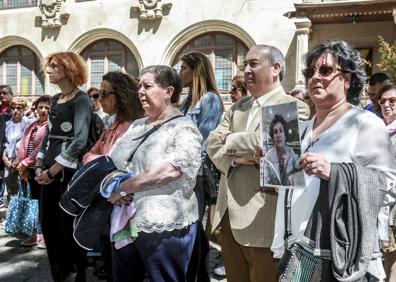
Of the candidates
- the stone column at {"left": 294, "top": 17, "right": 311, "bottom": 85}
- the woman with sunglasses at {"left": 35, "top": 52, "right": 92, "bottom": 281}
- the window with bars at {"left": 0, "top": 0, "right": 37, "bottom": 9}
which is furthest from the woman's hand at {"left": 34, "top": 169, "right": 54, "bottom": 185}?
the window with bars at {"left": 0, "top": 0, "right": 37, "bottom": 9}

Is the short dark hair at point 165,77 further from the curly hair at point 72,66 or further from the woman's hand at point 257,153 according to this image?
the curly hair at point 72,66

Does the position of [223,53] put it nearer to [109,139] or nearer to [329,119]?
[109,139]

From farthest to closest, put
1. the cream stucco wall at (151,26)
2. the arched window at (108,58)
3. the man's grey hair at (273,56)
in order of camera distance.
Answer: the arched window at (108,58)
the cream stucco wall at (151,26)
the man's grey hair at (273,56)

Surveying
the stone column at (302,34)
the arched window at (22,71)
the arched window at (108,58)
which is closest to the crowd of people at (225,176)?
the stone column at (302,34)

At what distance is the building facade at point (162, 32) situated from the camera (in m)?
14.3

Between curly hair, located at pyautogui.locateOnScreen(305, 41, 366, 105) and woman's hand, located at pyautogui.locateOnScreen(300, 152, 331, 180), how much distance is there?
48 cm

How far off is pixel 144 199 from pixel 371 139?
1.32 metres

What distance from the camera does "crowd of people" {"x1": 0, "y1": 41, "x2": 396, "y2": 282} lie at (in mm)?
1889

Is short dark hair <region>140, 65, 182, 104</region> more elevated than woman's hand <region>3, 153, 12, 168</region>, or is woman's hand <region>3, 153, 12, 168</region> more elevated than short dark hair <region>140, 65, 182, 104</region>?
short dark hair <region>140, 65, 182, 104</region>

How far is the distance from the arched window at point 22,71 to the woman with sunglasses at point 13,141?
37.9 ft

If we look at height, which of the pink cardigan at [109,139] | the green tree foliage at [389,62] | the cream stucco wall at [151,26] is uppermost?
the cream stucco wall at [151,26]

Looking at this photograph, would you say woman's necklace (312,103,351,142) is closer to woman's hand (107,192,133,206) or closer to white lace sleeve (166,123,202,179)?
white lace sleeve (166,123,202,179)

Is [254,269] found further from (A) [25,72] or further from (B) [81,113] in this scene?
(A) [25,72]

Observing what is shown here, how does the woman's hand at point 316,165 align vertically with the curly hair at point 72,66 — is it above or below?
below
